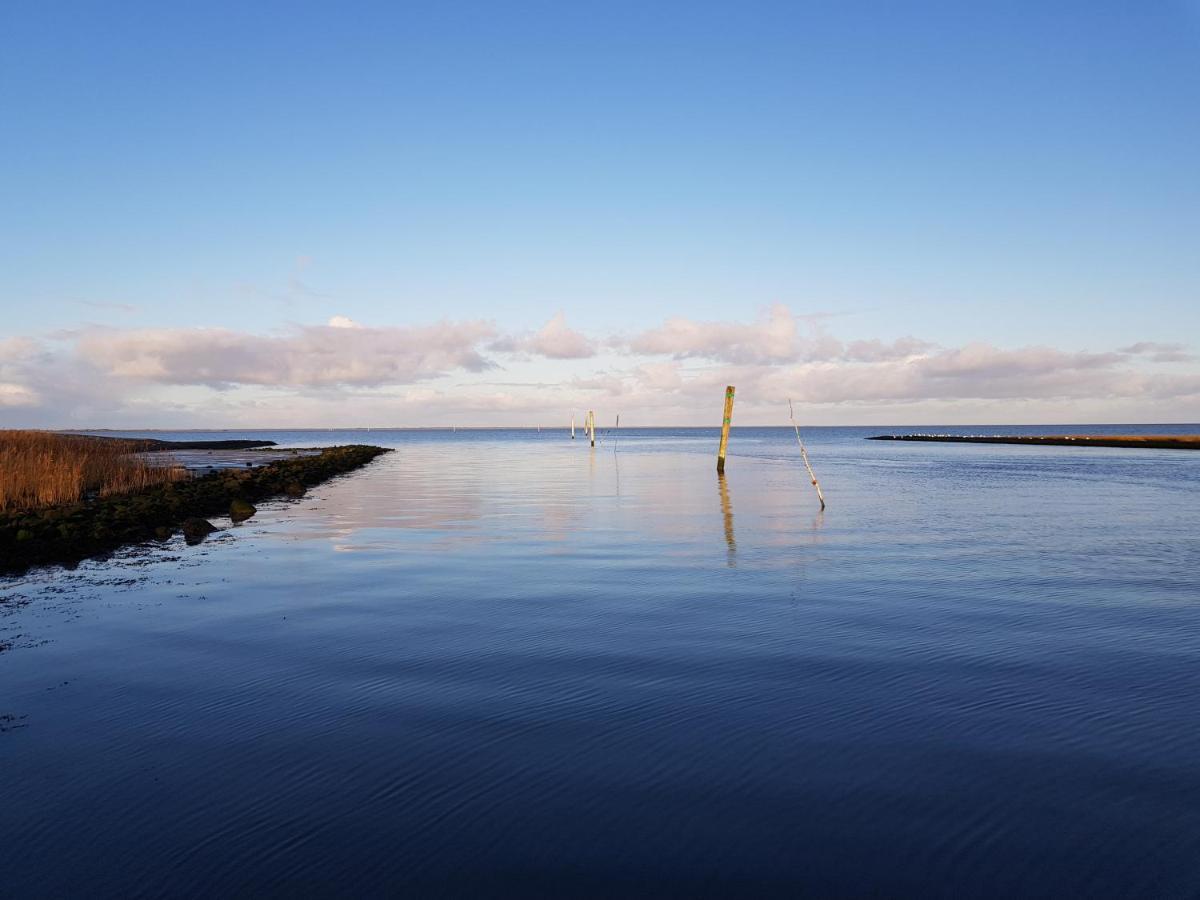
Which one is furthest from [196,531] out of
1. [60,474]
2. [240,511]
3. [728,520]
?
[728,520]

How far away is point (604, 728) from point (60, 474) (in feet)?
88.7

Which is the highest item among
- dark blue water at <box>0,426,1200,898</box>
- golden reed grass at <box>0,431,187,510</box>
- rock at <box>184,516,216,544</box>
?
golden reed grass at <box>0,431,187,510</box>

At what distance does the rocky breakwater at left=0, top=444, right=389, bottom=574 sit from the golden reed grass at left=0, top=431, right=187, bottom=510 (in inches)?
49.3

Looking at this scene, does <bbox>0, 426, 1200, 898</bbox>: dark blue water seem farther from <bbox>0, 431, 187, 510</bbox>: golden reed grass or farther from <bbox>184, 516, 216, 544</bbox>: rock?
<bbox>0, 431, 187, 510</bbox>: golden reed grass

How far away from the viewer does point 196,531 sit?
2139cm

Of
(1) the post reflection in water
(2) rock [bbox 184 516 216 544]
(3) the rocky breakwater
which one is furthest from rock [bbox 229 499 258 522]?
(1) the post reflection in water

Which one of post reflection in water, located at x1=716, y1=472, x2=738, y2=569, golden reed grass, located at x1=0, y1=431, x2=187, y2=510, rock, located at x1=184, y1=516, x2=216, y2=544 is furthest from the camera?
golden reed grass, located at x1=0, y1=431, x2=187, y2=510

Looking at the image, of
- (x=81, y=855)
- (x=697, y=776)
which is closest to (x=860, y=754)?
(x=697, y=776)

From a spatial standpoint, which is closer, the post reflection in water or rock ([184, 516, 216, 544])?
the post reflection in water

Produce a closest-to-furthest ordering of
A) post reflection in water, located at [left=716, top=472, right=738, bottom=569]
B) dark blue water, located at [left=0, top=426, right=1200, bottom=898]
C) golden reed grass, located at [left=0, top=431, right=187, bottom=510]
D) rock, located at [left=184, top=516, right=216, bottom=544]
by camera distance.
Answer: dark blue water, located at [left=0, top=426, right=1200, bottom=898], post reflection in water, located at [left=716, top=472, right=738, bottom=569], rock, located at [left=184, top=516, right=216, bottom=544], golden reed grass, located at [left=0, top=431, right=187, bottom=510]

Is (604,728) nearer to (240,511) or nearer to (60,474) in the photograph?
(240,511)

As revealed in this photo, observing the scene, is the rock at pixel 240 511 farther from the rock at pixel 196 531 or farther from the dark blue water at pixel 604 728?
the dark blue water at pixel 604 728

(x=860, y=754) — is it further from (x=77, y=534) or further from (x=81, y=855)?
(x=77, y=534)

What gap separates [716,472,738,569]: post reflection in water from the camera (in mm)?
17453
